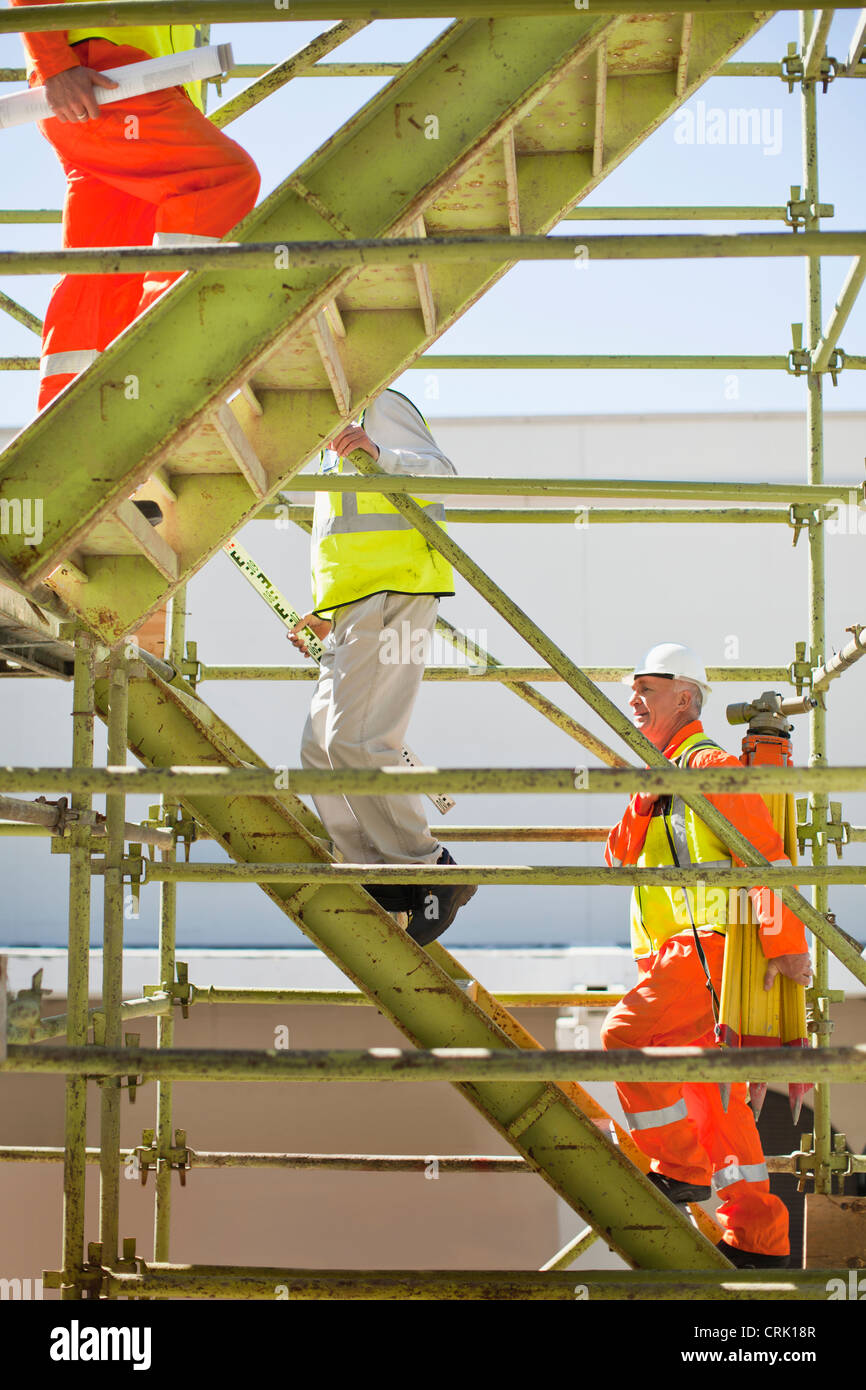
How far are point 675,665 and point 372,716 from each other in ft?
4.70

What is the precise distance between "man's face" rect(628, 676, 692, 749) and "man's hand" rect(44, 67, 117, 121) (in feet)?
10.00

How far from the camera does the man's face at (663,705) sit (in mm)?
5070

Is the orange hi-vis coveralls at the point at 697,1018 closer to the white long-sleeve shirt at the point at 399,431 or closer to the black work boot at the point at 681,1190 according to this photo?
the black work boot at the point at 681,1190

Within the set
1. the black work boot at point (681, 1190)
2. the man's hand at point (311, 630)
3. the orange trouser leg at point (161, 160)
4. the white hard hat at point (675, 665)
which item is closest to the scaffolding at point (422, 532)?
the black work boot at point (681, 1190)

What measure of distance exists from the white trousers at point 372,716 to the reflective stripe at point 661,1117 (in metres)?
1.31

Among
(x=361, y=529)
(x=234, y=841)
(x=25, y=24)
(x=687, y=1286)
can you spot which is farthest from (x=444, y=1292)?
(x=25, y=24)

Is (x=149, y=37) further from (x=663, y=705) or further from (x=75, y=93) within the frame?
(x=663, y=705)

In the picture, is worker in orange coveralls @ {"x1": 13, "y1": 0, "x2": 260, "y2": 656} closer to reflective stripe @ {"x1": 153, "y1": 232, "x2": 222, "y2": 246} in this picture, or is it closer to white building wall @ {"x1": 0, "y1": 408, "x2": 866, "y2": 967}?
reflective stripe @ {"x1": 153, "y1": 232, "x2": 222, "y2": 246}

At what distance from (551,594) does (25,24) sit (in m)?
9.00

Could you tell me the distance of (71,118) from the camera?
3100mm

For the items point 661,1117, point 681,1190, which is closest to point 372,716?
point 661,1117

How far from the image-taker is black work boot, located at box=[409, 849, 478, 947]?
410cm

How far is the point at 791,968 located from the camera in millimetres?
4367

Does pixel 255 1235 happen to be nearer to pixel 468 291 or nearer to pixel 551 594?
pixel 551 594
